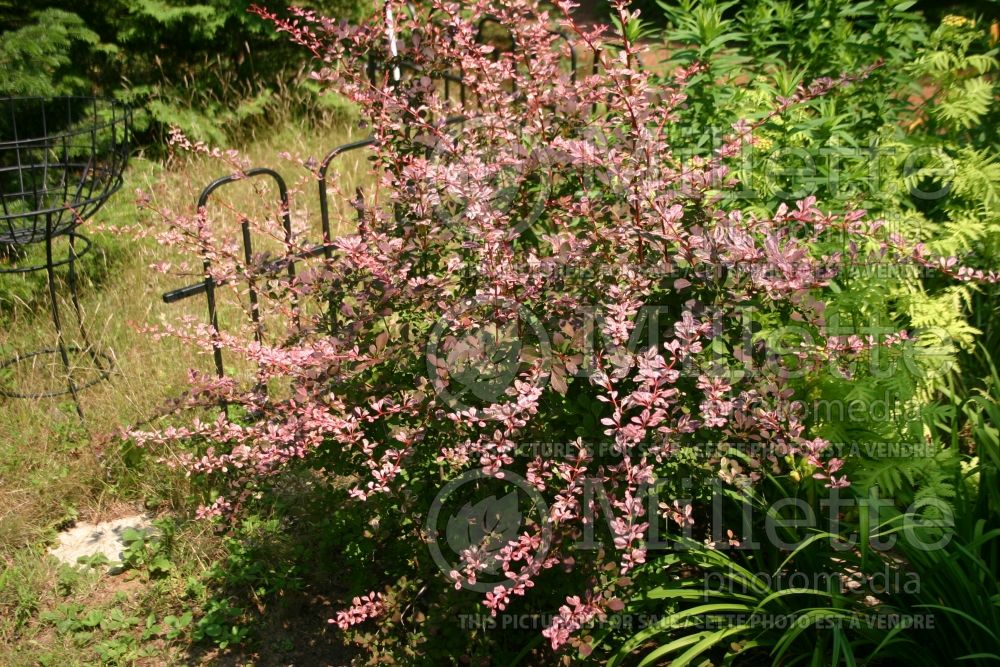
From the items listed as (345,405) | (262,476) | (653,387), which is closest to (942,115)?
(653,387)

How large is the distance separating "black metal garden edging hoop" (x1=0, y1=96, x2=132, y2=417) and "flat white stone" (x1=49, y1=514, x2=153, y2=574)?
60 cm

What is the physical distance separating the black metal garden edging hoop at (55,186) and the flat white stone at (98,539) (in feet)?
1.96

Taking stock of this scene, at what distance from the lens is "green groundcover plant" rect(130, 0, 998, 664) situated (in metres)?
2.43

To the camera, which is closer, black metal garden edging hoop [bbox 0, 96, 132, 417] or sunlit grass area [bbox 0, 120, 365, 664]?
sunlit grass area [bbox 0, 120, 365, 664]

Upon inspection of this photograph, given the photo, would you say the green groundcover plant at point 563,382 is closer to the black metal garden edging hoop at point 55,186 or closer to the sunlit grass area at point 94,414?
the sunlit grass area at point 94,414

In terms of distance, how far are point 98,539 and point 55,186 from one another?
7.62 feet

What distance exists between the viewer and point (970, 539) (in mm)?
2549

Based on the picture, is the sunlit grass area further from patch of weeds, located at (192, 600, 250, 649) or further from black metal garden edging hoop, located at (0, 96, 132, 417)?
patch of weeds, located at (192, 600, 250, 649)

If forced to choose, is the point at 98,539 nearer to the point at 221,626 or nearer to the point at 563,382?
the point at 221,626

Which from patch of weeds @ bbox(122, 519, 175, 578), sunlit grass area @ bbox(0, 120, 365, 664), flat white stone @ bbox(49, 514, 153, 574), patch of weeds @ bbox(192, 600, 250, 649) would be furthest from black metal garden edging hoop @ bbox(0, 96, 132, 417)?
patch of weeds @ bbox(192, 600, 250, 649)

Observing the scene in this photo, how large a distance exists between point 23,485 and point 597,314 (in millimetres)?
2515

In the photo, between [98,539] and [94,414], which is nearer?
[98,539]

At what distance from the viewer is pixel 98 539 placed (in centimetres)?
355

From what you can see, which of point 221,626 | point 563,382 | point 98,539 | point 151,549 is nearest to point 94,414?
point 98,539
